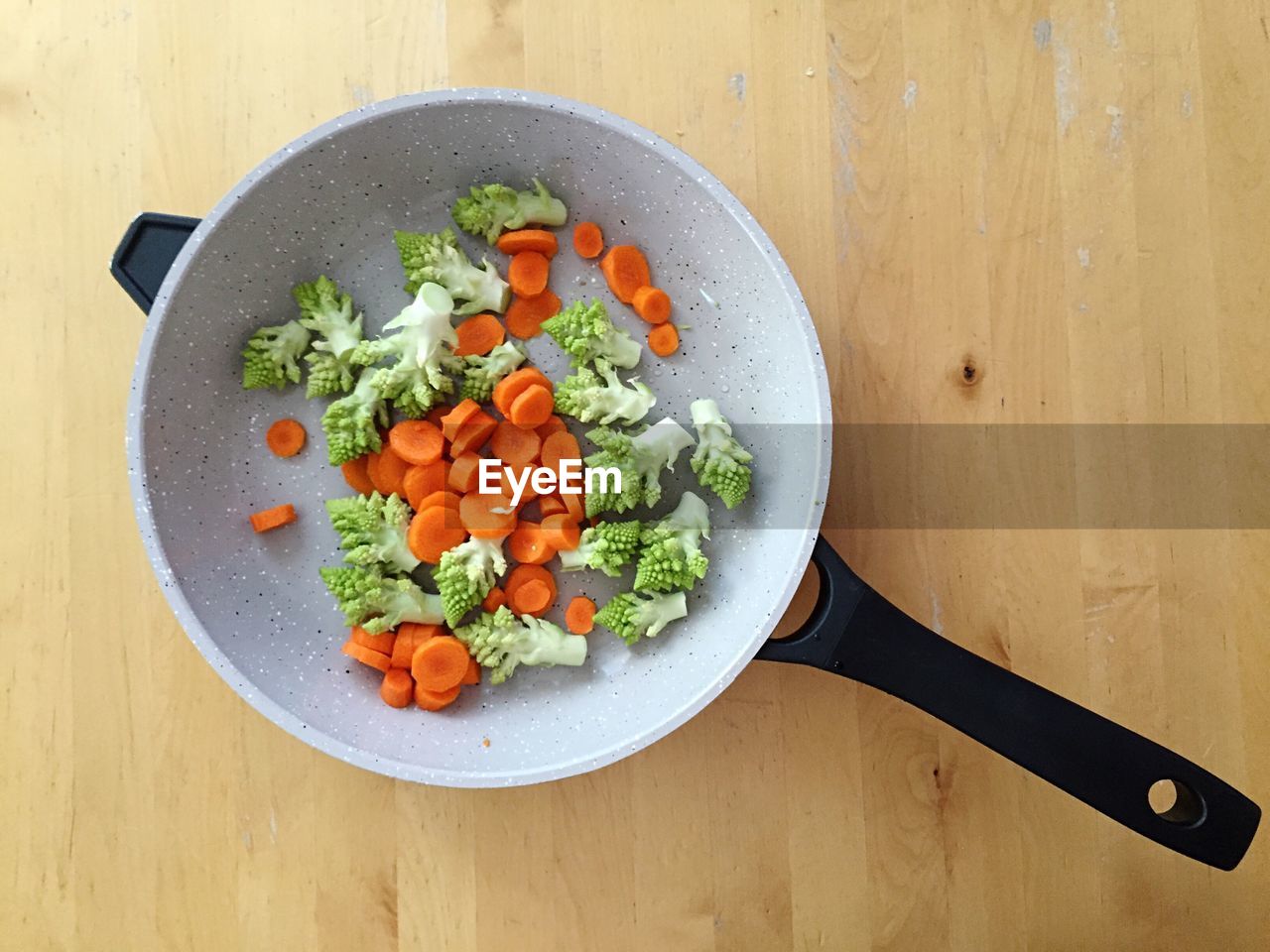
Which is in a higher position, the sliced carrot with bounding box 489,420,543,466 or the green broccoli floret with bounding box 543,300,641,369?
the green broccoli floret with bounding box 543,300,641,369

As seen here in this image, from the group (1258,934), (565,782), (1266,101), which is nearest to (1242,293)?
(1266,101)

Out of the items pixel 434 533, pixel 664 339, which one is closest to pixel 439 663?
pixel 434 533

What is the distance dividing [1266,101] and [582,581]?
113cm

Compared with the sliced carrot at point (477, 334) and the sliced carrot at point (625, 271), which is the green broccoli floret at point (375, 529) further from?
the sliced carrot at point (625, 271)

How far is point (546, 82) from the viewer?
1143mm

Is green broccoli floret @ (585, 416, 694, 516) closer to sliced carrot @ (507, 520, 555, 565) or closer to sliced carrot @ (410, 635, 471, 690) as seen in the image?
sliced carrot @ (507, 520, 555, 565)

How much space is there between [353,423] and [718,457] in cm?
44

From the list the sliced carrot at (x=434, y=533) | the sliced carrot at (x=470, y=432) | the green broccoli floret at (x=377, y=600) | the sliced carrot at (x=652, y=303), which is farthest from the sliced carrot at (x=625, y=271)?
the green broccoli floret at (x=377, y=600)

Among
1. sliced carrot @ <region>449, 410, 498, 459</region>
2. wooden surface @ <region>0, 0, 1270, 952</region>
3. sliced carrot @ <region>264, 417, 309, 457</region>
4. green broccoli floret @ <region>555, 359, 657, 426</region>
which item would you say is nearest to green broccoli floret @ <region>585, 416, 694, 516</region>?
green broccoli floret @ <region>555, 359, 657, 426</region>

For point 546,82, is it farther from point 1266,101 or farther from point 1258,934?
point 1258,934

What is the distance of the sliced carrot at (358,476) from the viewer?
1.11m

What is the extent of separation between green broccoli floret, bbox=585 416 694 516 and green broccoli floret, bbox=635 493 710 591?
4 centimetres

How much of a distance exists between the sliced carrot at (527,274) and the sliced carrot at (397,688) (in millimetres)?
500

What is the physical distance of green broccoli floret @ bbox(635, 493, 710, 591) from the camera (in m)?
1.05
